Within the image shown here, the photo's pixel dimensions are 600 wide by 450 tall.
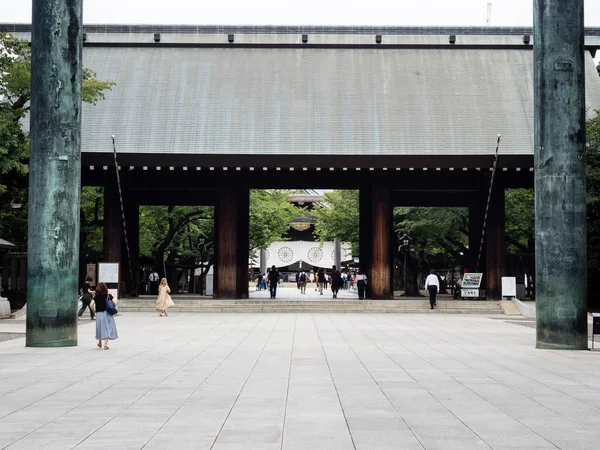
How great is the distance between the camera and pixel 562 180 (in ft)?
59.1

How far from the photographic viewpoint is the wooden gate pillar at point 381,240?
36812 millimetres

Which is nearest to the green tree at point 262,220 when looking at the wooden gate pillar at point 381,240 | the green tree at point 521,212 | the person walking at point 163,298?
the green tree at point 521,212

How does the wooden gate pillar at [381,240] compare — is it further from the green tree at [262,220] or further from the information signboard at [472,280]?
the green tree at [262,220]

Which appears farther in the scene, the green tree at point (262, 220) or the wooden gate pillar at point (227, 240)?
the green tree at point (262, 220)

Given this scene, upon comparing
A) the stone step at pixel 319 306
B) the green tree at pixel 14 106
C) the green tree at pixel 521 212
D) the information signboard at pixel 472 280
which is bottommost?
the stone step at pixel 319 306

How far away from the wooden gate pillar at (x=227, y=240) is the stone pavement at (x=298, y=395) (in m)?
16.3

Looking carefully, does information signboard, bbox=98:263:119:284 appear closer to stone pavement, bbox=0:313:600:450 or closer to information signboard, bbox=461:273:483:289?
stone pavement, bbox=0:313:600:450

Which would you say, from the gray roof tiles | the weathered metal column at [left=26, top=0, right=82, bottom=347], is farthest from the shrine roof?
the weathered metal column at [left=26, top=0, right=82, bottom=347]

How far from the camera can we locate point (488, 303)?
121 feet

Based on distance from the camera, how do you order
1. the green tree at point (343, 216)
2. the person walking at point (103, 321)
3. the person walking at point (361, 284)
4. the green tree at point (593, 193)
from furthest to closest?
the green tree at point (343, 216) < the person walking at point (361, 284) < the green tree at point (593, 193) < the person walking at point (103, 321)

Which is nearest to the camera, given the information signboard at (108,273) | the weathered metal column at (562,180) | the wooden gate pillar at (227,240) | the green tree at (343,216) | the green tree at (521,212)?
the weathered metal column at (562,180)

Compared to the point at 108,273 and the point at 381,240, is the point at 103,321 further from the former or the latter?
the point at 381,240

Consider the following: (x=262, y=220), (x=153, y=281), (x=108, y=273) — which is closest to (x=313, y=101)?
(x=108, y=273)

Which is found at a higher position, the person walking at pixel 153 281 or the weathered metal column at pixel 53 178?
the weathered metal column at pixel 53 178
